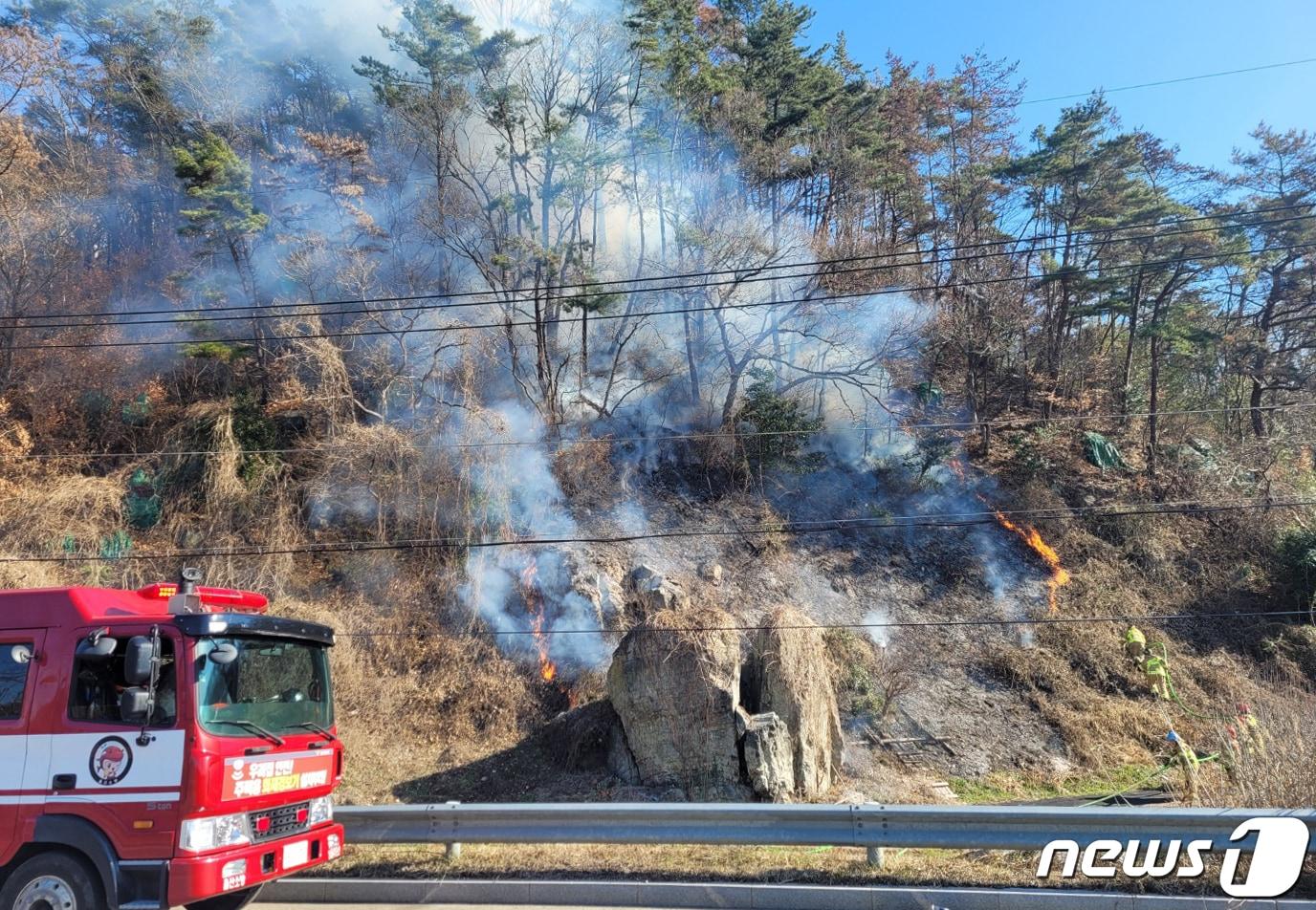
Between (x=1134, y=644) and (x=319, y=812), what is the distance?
48.5 ft

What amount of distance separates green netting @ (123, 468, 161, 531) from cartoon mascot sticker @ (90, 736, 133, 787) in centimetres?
1285

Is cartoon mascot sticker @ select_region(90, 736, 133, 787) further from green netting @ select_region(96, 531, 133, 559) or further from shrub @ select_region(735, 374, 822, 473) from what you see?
shrub @ select_region(735, 374, 822, 473)

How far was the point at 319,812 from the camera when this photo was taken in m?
5.58

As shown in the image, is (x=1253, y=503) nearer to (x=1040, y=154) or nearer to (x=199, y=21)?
(x=1040, y=154)

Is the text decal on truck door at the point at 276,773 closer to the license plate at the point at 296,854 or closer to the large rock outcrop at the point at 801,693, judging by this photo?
the license plate at the point at 296,854

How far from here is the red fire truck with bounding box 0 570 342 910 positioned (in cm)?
460

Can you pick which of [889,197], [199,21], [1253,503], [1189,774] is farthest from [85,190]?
[1253,503]

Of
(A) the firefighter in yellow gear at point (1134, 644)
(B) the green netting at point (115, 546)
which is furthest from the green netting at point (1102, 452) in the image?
(B) the green netting at point (115, 546)

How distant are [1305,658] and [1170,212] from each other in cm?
996

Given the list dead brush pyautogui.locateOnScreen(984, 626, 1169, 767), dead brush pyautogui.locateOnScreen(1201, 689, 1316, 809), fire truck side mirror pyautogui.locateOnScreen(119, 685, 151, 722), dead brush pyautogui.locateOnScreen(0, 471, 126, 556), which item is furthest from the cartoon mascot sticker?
dead brush pyautogui.locateOnScreen(984, 626, 1169, 767)

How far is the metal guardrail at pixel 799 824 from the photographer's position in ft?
16.8

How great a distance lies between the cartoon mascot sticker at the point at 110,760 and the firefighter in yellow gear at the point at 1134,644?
15480 millimetres

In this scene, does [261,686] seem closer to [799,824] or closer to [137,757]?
[137,757]

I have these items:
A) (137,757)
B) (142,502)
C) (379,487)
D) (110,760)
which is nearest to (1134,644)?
(379,487)
